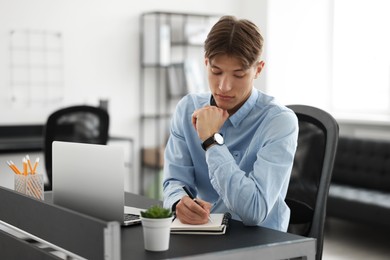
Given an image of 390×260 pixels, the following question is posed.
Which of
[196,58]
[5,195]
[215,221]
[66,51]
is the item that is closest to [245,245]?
[215,221]

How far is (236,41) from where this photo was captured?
1.79 meters

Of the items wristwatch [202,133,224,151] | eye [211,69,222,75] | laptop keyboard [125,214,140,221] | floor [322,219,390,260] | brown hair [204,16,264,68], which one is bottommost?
floor [322,219,390,260]

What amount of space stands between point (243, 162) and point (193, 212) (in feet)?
0.99

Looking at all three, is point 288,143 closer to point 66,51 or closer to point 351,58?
point 66,51

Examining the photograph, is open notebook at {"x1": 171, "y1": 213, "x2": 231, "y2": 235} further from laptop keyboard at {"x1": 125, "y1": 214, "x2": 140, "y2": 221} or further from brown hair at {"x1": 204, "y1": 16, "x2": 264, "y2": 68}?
brown hair at {"x1": 204, "y1": 16, "x2": 264, "y2": 68}

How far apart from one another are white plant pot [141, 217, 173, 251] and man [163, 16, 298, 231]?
241 mm

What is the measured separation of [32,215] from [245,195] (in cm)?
54

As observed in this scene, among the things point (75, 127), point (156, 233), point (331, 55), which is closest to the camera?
point (156, 233)

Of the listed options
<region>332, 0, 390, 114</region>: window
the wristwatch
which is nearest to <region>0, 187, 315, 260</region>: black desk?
the wristwatch

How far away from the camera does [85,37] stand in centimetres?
482

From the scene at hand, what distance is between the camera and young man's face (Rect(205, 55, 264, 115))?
70.7 inches

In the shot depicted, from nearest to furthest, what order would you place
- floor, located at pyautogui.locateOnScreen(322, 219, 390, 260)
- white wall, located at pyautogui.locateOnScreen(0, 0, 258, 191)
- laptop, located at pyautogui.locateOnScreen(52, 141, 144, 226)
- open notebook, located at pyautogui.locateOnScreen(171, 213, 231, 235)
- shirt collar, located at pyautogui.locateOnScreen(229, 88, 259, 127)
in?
laptop, located at pyautogui.locateOnScreen(52, 141, 144, 226), open notebook, located at pyautogui.locateOnScreen(171, 213, 231, 235), shirt collar, located at pyautogui.locateOnScreen(229, 88, 259, 127), floor, located at pyautogui.locateOnScreen(322, 219, 390, 260), white wall, located at pyautogui.locateOnScreen(0, 0, 258, 191)

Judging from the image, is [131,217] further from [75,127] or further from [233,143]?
[75,127]

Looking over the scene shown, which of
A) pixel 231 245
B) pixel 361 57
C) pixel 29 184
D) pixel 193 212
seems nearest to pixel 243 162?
pixel 193 212
